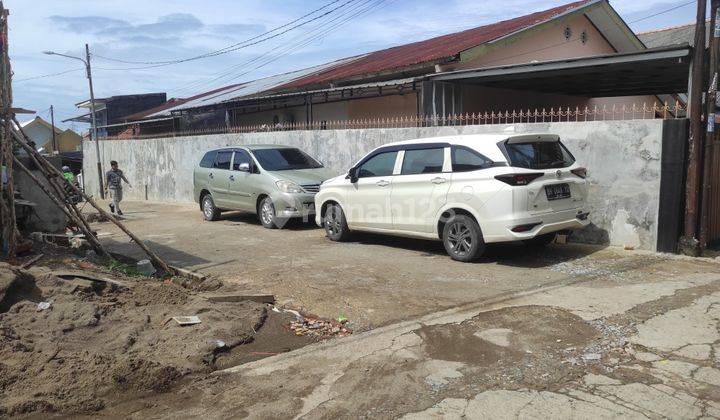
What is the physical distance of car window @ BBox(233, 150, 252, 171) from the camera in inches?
479

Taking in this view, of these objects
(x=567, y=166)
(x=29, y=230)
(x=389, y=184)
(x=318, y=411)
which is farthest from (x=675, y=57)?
(x=29, y=230)

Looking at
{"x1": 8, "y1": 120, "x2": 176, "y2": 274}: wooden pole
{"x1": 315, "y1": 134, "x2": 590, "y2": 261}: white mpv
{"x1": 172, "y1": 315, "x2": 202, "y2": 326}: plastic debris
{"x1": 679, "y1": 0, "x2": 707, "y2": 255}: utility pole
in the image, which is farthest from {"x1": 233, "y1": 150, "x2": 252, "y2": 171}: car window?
{"x1": 679, "y1": 0, "x2": 707, "y2": 255}: utility pole

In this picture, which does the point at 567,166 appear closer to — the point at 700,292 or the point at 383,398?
the point at 700,292

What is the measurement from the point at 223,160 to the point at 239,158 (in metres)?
0.71

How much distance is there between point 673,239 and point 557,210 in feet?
6.25

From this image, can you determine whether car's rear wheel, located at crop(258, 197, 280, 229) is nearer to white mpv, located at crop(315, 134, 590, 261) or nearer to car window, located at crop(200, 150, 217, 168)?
car window, located at crop(200, 150, 217, 168)

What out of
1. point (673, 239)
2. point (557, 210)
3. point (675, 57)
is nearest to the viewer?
point (557, 210)

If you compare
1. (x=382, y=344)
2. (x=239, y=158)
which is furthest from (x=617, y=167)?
(x=239, y=158)

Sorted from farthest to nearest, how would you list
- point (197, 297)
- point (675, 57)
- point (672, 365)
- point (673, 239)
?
point (675, 57) < point (673, 239) < point (197, 297) < point (672, 365)

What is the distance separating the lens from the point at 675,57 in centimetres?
848

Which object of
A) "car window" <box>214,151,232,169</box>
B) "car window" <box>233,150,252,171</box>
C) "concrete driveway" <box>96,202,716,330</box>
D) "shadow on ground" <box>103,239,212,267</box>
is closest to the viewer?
"concrete driveway" <box>96,202,716,330</box>

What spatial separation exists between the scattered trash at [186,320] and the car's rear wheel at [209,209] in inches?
327

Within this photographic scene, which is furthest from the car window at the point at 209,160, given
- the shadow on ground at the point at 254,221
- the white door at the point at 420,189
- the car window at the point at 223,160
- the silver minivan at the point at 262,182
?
the white door at the point at 420,189

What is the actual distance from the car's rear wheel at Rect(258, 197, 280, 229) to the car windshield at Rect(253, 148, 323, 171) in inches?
27.8
